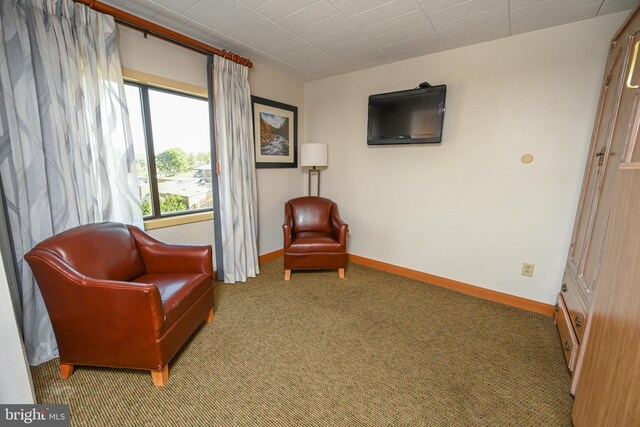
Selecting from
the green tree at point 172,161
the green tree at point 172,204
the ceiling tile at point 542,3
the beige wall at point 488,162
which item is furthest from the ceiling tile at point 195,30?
the ceiling tile at point 542,3

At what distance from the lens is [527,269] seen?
2332 mm

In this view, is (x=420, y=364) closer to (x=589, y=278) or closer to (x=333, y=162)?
(x=589, y=278)

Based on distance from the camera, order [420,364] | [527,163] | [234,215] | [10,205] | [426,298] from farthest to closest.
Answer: [234,215] → [426,298] → [527,163] → [420,364] → [10,205]

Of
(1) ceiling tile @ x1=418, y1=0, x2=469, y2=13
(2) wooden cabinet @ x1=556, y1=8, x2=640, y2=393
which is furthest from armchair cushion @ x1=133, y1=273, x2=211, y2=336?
(1) ceiling tile @ x1=418, y1=0, x2=469, y2=13

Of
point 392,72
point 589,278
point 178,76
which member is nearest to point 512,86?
point 392,72

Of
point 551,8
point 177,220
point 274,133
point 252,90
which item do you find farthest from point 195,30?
point 551,8

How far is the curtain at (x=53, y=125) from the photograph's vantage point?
1477 mm

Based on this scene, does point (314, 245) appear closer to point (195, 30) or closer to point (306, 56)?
point (306, 56)

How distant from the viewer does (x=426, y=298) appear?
A: 2.54 m

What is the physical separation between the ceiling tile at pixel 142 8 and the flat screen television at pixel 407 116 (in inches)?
81.1

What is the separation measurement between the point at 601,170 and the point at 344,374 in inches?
81.0

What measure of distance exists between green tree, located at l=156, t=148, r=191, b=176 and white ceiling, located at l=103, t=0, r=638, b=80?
41.4 inches

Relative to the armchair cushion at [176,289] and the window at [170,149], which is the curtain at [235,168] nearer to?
the window at [170,149]

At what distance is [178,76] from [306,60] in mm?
1305
